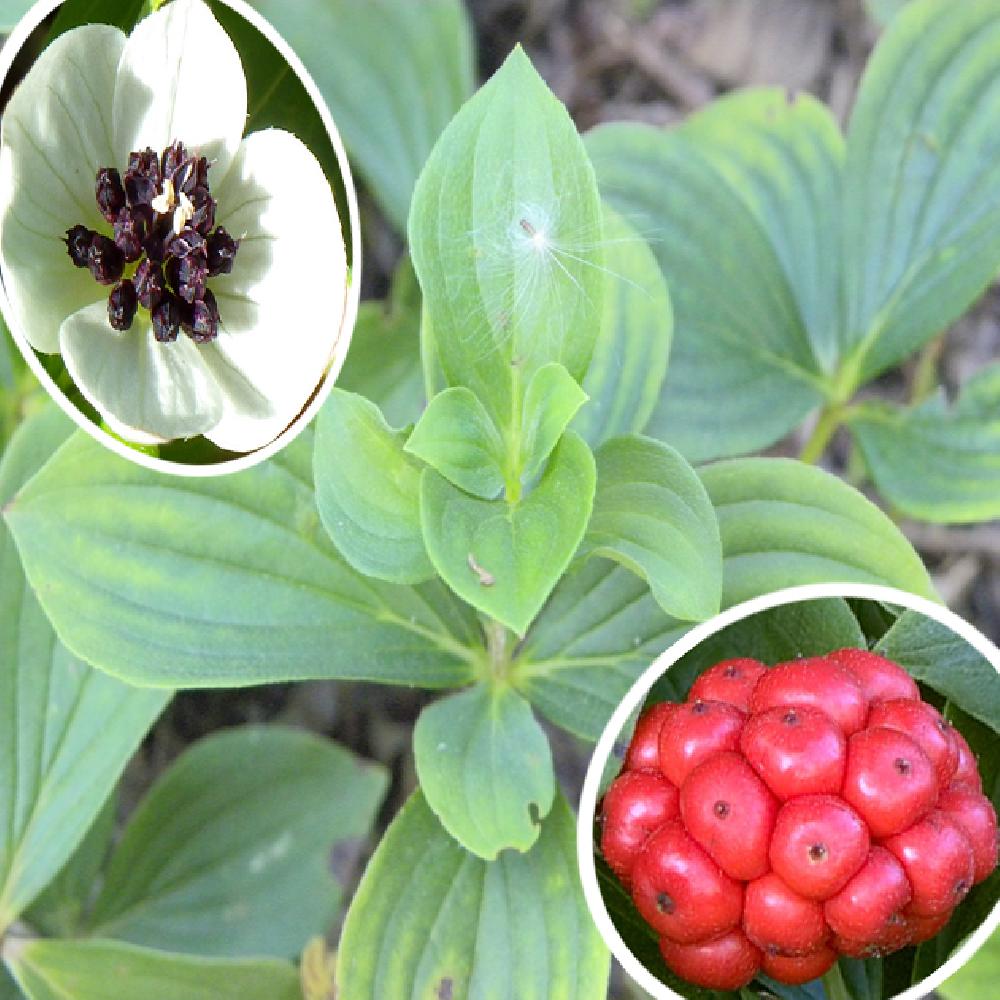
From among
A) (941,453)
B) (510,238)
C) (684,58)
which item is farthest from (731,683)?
(684,58)

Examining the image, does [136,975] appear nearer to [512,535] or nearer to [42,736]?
[42,736]

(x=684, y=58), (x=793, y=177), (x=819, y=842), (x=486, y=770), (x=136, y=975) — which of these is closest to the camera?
(x=819, y=842)

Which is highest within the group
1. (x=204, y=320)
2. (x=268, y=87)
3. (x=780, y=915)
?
(x=268, y=87)

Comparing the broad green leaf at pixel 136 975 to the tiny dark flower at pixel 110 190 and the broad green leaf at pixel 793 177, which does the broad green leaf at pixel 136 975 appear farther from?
the broad green leaf at pixel 793 177

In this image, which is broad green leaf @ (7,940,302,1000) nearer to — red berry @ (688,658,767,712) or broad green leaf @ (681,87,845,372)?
red berry @ (688,658,767,712)

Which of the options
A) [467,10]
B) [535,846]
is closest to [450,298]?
[535,846]

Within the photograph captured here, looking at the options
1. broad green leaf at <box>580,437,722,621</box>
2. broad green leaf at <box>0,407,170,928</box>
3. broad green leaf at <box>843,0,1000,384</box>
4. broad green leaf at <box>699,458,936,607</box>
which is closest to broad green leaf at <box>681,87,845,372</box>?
broad green leaf at <box>843,0,1000,384</box>
